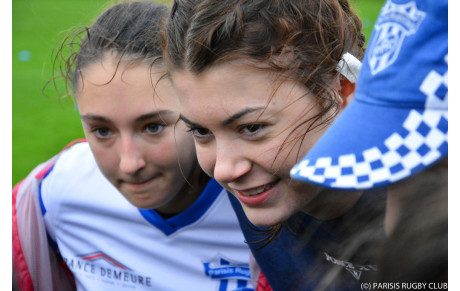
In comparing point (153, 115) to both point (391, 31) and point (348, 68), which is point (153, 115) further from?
point (391, 31)

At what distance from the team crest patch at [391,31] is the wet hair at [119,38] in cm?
92

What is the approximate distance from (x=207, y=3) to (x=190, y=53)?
123 mm

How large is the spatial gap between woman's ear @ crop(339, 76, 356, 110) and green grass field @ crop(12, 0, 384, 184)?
7.21 ft

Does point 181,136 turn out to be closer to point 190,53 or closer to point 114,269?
point 190,53

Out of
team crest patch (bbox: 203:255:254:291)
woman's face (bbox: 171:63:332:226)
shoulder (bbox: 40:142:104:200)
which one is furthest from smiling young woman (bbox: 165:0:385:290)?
shoulder (bbox: 40:142:104:200)

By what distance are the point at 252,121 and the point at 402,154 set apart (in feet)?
1.56

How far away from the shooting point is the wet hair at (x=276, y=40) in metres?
1.33

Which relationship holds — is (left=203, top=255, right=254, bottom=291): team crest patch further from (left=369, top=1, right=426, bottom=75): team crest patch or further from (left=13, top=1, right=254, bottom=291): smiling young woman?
(left=369, top=1, right=426, bottom=75): team crest patch

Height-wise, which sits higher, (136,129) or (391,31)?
(391,31)

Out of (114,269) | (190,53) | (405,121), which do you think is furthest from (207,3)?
(114,269)

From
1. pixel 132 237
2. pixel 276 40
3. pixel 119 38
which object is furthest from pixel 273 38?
pixel 132 237

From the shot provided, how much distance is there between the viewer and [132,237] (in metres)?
2.17

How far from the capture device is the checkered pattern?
853mm

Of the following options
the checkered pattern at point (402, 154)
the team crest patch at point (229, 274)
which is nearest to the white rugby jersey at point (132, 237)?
the team crest patch at point (229, 274)
